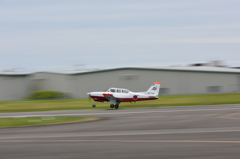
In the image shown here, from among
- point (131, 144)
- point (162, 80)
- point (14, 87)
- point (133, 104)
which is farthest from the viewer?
point (14, 87)

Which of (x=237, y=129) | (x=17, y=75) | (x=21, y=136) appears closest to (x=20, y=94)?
(x=17, y=75)

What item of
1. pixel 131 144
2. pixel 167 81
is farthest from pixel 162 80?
pixel 131 144

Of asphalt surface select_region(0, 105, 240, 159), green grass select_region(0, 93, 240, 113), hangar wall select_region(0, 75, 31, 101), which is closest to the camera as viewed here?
asphalt surface select_region(0, 105, 240, 159)

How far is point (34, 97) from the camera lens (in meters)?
59.0

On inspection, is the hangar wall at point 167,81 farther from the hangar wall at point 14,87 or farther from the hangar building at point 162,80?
the hangar wall at point 14,87

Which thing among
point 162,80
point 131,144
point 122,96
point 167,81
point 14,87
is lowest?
point 14,87

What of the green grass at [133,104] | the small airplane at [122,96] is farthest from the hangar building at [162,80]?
the small airplane at [122,96]

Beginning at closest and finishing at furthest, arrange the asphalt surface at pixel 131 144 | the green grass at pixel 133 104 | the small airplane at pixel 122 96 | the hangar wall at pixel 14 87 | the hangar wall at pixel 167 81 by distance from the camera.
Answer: the asphalt surface at pixel 131 144 < the small airplane at pixel 122 96 < the green grass at pixel 133 104 < the hangar wall at pixel 167 81 < the hangar wall at pixel 14 87

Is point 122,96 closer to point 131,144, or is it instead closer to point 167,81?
point 167,81

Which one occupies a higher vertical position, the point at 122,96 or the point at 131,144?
the point at 131,144

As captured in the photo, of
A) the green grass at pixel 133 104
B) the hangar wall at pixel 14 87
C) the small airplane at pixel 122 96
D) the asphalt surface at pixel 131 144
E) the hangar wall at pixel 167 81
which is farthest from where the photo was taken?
the hangar wall at pixel 14 87

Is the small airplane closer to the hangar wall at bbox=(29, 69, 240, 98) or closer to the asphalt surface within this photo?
the hangar wall at bbox=(29, 69, 240, 98)

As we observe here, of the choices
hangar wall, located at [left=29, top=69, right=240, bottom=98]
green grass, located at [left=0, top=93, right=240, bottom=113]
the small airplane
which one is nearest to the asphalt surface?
the small airplane

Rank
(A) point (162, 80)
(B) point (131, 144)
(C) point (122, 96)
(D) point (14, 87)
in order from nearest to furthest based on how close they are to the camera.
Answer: (B) point (131, 144), (C) point (122, 96), (A) point (162, 80), (D) point (14, 87)
